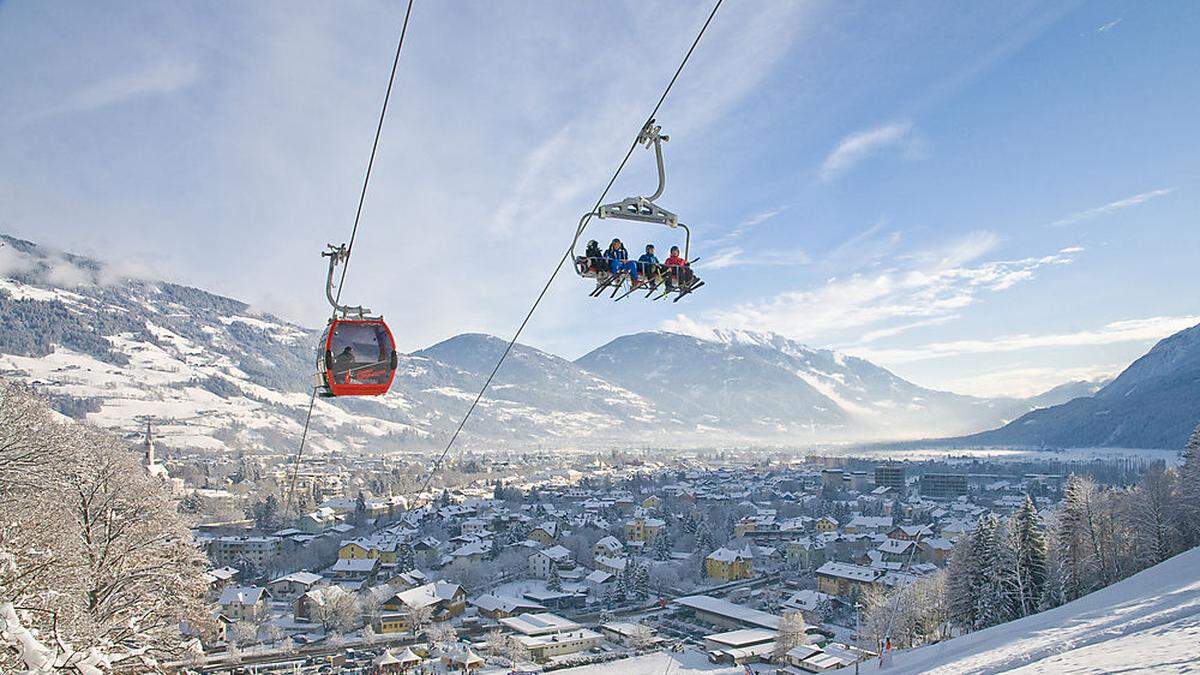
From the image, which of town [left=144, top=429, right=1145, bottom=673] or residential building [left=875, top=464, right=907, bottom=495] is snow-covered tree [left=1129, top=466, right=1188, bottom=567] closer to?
town [left=144, top=429, right=1145, bottom=673]

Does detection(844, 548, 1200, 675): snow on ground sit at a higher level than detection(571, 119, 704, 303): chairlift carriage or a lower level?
lower

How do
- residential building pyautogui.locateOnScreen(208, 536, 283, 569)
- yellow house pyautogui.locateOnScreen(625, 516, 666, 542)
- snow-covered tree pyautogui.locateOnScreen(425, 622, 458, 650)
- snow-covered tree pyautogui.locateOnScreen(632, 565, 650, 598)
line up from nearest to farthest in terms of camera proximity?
snow-covered tree pyautogui.locateOnScreen(425, 622, 458, 650) → snow-covered tree pyautogui.locateOnScreen(632, 565, 650, 598) → residential building pyautogui.locateOnScreen(208, 536, 283, 569) → yellow house pyautogui.locateOnScreen(625, 516, 666, 542)

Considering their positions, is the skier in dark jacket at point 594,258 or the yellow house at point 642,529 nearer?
the skier in dark jacket at point 594,258

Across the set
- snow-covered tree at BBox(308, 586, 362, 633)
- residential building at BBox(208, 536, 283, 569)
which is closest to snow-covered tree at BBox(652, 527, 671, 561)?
snow-covered tree at BBox(308, 586, 362, 633)

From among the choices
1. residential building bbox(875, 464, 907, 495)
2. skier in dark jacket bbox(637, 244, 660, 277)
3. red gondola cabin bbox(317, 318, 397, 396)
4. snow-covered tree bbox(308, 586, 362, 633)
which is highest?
skier in dark jacket bbox(637, 244, 660, 277)

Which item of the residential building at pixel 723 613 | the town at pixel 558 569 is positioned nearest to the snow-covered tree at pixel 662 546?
the town at pixel 558 569

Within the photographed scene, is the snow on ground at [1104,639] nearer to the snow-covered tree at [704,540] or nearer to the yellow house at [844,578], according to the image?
the yellow house at [844,578]
